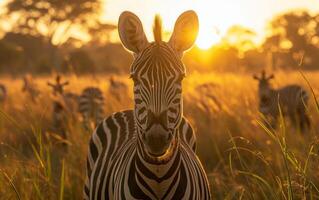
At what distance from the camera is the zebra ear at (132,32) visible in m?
2.91

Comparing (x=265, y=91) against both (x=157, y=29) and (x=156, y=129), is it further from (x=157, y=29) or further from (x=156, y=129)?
(x=156, y=129)

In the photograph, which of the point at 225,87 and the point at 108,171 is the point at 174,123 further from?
the point at 225,87

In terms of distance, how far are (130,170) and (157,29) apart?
2.74ft

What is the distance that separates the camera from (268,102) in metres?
9.16

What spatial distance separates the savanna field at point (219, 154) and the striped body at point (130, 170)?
0.89ft

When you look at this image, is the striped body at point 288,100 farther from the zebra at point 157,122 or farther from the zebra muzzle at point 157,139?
the zebra muzzle at point 157,139

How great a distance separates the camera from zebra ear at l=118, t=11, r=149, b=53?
2.91m

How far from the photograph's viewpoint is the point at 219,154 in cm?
491

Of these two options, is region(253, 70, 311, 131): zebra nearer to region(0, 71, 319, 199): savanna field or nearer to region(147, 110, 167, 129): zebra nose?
region(0, 71, 319, 199): savanna field

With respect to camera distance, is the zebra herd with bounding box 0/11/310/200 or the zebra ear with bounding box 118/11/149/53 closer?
the zebra herd with bounding box 0/11/310/200

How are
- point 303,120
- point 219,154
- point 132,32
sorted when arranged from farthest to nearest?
1. point 303,120
2. point 219,154
3. point 132,32

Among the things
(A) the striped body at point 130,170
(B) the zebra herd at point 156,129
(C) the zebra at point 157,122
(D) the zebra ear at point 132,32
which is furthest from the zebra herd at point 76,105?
(D) the zebra ear at point 132,32

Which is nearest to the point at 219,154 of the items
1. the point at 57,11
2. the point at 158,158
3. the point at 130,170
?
the point at 130,170

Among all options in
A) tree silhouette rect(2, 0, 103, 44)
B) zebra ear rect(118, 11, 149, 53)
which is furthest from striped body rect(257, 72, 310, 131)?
tree silhouette rect(2, 0, 103, 44)
